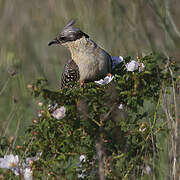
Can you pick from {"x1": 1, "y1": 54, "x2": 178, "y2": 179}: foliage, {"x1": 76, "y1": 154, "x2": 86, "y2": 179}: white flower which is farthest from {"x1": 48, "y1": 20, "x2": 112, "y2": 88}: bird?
{"x1": 76, "y1": 154, "x2": 86, "y2": 179}: white flower

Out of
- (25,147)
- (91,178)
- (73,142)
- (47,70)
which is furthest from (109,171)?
(47,70)

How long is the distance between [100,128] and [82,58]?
1.42 m

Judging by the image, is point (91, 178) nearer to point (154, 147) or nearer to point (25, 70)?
point (154, 147)

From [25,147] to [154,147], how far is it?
0.87 metres

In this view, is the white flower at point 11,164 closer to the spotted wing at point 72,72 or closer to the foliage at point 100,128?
the foliage at point 100,128

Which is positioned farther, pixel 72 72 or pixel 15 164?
pixel 72 72

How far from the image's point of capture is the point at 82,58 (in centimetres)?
376

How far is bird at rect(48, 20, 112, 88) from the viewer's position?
11.8ft

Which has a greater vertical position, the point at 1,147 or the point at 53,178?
the point at 1,147

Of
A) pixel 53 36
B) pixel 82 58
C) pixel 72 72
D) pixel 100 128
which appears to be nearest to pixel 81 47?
pixel 82 58

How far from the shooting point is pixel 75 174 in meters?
2.50

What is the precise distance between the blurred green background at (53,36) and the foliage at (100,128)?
1036 millimetres

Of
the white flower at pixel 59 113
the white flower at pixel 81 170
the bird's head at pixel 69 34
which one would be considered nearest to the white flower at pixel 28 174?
the white flower at pixel 81 170

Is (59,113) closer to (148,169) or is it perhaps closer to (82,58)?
(148,169)
